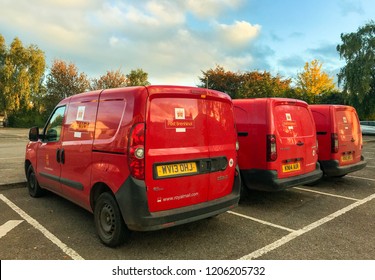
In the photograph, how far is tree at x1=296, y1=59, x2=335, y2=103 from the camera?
36.4m

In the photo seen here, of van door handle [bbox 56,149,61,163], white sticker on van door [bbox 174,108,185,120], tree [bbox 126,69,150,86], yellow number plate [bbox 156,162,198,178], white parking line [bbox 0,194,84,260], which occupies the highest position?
tree [bbox 126,69,150,86]

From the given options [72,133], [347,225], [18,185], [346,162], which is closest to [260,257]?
[347,225]

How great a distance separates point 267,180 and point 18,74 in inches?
1580

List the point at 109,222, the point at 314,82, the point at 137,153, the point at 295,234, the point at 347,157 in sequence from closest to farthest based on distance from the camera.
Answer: the point at 137,153
the point at 109,222
the point at 295,234
the point at 347,157
the point at 314,82

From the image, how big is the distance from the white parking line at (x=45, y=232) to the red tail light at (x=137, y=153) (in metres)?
1.16

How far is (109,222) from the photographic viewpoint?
3.77m

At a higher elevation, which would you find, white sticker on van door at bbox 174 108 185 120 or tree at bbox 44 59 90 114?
tree at bbox 44 59 90 114

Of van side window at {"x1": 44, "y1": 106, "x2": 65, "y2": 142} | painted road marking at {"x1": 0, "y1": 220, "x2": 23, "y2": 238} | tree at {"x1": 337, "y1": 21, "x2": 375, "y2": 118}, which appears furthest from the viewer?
tree at {"x1": 337, "y1": 21, "x2": 375, "y2": 118}

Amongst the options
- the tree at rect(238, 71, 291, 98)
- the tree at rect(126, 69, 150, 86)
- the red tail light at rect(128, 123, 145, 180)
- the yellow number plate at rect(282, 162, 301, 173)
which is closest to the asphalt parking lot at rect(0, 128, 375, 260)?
the yellow number plate at rect(282, 162, 301, 173)

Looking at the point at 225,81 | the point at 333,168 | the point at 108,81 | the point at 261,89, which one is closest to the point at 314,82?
the point at 261,89

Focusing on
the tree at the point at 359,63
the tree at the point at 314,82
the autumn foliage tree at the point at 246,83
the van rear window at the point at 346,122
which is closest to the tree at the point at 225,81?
the autumn foliage tree at the point at 246,83

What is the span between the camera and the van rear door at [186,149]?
11.3ft

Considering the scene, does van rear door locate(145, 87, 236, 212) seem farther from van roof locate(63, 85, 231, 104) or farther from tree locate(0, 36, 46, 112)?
tree locate(0, 36, 46, 112)

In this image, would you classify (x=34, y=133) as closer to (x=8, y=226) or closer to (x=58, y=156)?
(x=58, y=156)
